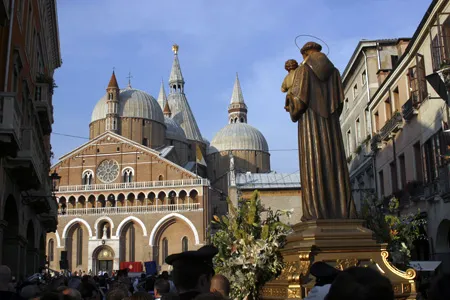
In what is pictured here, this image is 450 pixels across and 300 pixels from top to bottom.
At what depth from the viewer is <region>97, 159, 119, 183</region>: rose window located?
5741 cm

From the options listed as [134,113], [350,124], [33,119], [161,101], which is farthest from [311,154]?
[161,101]

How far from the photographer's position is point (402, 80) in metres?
21.3

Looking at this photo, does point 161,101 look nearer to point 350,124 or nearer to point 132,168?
point 132,168

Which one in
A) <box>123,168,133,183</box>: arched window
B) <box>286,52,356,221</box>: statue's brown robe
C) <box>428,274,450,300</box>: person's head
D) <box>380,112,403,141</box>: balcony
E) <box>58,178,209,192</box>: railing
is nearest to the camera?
<box>428,274,450,300</box>: person's head

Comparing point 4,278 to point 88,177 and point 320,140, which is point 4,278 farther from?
point 88,177

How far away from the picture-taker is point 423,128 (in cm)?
1909

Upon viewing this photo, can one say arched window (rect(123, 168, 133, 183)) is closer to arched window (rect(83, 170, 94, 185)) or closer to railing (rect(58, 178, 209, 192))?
railing (rect(58, 178, 209, 192))

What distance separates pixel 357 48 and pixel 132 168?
35.7 m

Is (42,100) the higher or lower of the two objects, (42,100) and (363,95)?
the lower

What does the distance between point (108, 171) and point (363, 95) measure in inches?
1445

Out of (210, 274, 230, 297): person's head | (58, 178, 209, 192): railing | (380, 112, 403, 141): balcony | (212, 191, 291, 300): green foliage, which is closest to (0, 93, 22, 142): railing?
(212, 191, 291, 300): green foliage

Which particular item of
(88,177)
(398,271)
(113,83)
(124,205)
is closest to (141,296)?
(398,271)

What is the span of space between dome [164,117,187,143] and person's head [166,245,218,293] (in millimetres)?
67470

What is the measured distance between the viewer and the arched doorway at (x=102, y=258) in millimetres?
54812
